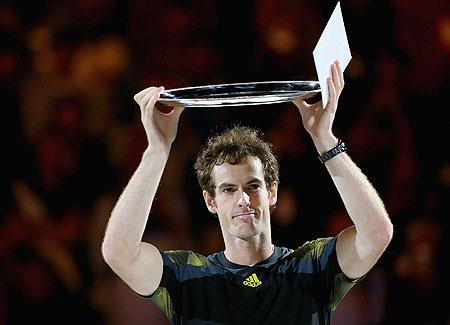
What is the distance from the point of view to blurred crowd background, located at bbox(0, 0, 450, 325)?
4133 millimetres

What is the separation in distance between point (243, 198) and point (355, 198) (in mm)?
386

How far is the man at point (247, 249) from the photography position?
256cm

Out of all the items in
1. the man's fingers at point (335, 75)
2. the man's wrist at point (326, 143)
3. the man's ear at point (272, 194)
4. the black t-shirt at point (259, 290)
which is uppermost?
the man's fingers at point (335, 75)

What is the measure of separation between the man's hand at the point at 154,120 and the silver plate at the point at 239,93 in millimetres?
39

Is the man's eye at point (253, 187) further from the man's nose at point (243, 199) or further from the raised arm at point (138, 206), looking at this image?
the raised arm at point (138, 206)

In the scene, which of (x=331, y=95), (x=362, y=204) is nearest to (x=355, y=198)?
(x=362, y=204)

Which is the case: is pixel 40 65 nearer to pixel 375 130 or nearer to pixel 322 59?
pixel 375 130

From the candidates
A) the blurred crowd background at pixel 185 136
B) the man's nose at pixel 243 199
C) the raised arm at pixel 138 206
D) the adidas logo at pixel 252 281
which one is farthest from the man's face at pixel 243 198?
the blurred crowd background at pixel 185 136

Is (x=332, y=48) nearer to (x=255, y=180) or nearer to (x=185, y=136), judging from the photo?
(x=255, y=180)

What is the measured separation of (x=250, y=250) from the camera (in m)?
2.79

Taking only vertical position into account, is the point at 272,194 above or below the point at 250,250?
above

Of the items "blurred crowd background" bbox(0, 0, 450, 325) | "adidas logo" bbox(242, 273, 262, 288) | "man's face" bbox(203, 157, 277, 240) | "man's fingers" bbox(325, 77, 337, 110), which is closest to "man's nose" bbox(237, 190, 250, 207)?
"man's face" bbox(203, 157, 277, 240)

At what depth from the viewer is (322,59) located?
249 cm

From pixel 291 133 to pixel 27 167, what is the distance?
1.44 m
